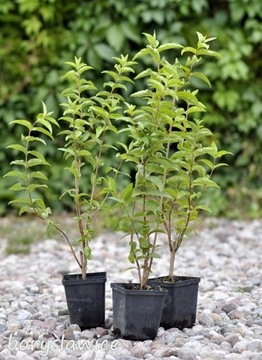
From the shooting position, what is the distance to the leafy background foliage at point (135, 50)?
5375 millimetres

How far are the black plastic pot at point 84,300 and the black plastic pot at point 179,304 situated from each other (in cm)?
19

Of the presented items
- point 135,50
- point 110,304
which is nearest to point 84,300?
point 110,304

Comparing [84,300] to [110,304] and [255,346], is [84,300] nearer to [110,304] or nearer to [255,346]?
[110,304]

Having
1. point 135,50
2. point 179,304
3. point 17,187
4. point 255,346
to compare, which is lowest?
point 255,346

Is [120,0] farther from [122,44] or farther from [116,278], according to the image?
[116,278]

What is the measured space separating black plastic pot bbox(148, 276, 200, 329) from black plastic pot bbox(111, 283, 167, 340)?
0.50 feet

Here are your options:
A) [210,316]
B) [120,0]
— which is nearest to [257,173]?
[120,0]

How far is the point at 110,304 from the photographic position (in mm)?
2947

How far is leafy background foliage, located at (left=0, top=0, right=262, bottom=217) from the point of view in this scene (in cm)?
538

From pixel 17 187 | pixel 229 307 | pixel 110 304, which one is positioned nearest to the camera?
pixel 17 187

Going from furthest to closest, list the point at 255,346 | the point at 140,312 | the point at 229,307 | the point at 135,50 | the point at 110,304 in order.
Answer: the point at 135,50 < the point at 110,304 < the point at 229,307 < the point at 140,312 < the point at 255,346

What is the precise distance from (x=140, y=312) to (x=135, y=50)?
3480 mm

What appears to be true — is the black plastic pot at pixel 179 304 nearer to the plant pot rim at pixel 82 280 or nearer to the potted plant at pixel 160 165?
the potted plant at pixel 160 165

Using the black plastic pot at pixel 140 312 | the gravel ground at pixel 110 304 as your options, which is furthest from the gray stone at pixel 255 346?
the black plastic pot at pixel 140 312
